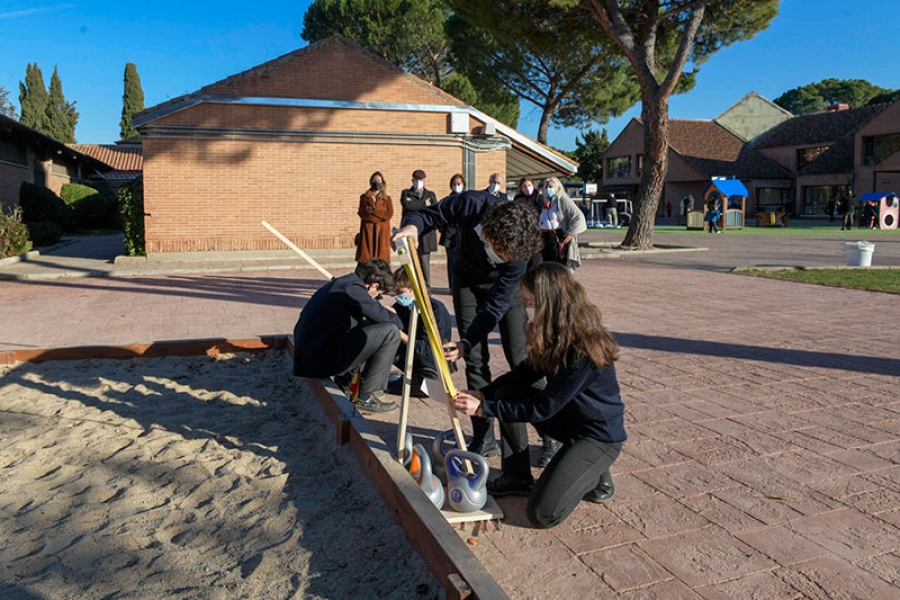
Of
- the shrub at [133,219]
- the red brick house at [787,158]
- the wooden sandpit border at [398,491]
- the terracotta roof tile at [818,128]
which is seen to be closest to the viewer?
the wooden sandpit border at [398,491]

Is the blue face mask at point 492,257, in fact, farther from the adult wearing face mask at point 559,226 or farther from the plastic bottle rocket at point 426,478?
the adult wearing face mask at point 559,226

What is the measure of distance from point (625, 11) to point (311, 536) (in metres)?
20.4

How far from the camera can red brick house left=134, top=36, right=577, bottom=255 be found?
16.8 meters

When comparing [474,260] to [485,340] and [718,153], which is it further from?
[718,153]

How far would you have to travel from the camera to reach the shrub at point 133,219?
54.9ft

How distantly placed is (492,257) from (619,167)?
57947 mm

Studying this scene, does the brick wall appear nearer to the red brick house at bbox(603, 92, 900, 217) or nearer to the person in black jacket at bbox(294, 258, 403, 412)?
the person in black jacket at bbox(294, 258, 403, 412)

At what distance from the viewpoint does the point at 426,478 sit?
353cm

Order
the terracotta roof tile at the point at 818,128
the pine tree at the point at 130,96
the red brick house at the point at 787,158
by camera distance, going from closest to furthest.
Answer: the red brick house at the point at 787,158 < the terracotta roof tile at the point at 818,128 < the pine tree at the point at 130,96

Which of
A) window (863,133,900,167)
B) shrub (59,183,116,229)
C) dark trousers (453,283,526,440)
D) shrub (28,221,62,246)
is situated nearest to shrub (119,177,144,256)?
shrub (28,221,62,246)

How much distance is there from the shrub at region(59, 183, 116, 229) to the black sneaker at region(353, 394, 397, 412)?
29.9 meters

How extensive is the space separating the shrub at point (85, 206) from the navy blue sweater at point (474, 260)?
30608mm

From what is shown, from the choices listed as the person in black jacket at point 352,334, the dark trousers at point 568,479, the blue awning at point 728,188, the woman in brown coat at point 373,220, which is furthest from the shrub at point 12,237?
the blue awning at point 728,188

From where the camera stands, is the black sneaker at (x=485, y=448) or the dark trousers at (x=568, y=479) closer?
the dark trousers at (x=568, y=479)
